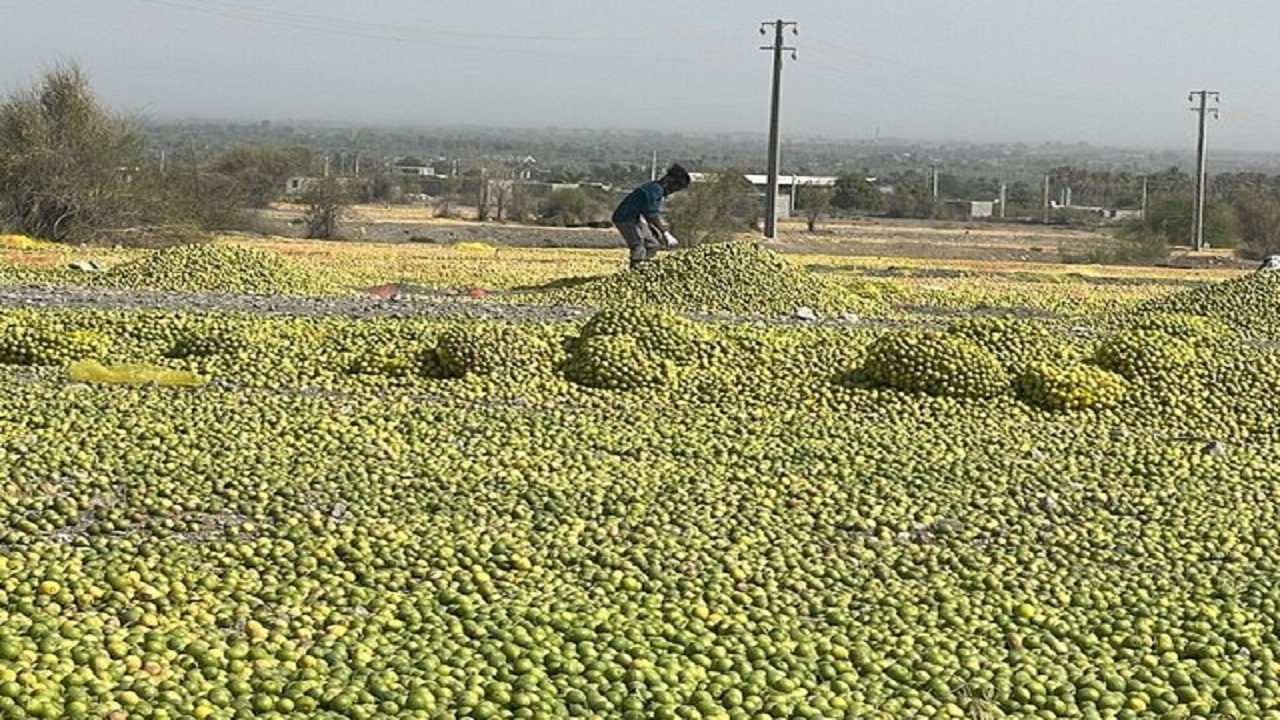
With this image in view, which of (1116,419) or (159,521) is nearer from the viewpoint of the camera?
(159,521)

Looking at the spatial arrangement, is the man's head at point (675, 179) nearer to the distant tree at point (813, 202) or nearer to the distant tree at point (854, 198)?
the distant tree at point (813, 202)

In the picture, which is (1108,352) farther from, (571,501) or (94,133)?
(94,133)

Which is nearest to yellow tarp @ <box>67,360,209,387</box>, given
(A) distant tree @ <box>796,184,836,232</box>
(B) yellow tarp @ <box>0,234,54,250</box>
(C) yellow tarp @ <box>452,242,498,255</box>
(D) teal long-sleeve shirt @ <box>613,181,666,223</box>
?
(D) teal long-sleeve shirt @ <box>613,181,666,223</box>

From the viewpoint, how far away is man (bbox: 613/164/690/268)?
16.1m

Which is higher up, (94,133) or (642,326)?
(94,133)

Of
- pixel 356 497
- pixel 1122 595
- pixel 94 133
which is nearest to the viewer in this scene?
pixel 1122 595

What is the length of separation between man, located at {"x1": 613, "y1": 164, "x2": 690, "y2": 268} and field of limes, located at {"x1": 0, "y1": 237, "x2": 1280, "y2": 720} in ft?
10.1

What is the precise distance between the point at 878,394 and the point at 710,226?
2409 centimetres

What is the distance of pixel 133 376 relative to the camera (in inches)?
402

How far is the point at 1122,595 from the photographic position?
6457 millimetres

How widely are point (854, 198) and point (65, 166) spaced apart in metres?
43.2

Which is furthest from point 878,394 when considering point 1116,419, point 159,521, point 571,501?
point 159,521

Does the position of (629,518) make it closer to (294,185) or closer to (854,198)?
(294,185)

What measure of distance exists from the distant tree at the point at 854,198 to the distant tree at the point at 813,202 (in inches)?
13.0
